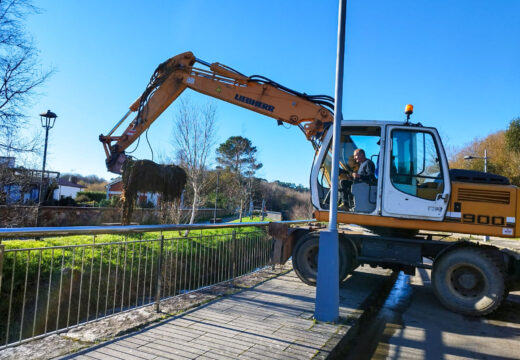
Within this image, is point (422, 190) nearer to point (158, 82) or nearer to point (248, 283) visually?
point (248, 283)

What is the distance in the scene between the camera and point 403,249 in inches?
255

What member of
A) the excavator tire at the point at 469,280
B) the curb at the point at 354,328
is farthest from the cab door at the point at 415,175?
the curb at the point at 354,328

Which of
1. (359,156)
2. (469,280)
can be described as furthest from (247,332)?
(469,280)

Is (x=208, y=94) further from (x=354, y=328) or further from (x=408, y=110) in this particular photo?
(x=354, y=328)

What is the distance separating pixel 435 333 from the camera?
484 centimetres

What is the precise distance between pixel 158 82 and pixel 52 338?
23.5 feet

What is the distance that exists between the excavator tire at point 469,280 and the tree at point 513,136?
98.9ft

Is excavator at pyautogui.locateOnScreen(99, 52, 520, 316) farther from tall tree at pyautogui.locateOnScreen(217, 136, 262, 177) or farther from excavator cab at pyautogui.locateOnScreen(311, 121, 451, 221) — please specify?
tall tree at pyautogui.locateOnScreen(217, 136, 262, 177)

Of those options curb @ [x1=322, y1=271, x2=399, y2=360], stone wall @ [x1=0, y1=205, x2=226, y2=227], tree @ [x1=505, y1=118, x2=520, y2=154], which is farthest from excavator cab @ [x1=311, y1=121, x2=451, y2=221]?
tree @ [x1=505, y1=118, x2=520, y2=154]

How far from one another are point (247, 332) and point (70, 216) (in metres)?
17.8

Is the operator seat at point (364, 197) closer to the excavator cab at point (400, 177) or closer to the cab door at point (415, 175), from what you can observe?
the excavator cab at point (400, 177)

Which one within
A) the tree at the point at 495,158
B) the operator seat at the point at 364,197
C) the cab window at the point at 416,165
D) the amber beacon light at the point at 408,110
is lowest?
the operator seat at the point at 364,197

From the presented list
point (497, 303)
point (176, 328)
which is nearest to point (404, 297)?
point (497, 303)

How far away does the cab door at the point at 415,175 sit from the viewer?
20.0 feet
